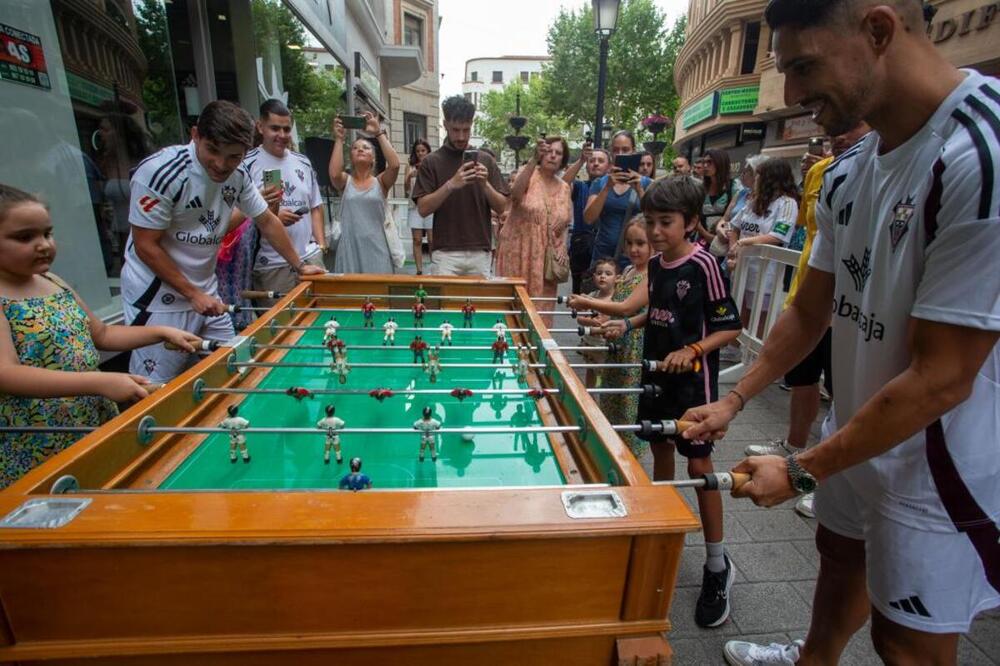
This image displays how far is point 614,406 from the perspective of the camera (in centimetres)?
299

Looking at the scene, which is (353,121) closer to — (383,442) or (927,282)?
(383,442)

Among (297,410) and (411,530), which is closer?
(411,530)

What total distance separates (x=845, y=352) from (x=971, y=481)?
0.41 m

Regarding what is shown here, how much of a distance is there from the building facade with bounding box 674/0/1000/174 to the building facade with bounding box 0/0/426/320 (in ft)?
42.7

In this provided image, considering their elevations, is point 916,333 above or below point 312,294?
above

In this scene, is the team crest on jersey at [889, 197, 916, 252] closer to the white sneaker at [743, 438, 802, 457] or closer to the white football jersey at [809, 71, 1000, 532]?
the white football jersey at [809, 71, 1000, 532]

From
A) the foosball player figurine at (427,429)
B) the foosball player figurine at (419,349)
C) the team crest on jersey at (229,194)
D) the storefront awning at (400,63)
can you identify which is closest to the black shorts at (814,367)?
the foosball player figurine at (419,349)

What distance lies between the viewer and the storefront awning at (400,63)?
624 inches

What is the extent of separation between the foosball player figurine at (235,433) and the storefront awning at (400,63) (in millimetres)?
16727

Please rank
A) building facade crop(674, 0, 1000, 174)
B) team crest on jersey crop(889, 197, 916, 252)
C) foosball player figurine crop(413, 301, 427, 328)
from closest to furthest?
1. team crest on jersey crop(889, 197, 916, 252)
2. foosball player figurine crop(413, 301, 427, 328)
3. building facade crop(674, 0, 1000, 174)

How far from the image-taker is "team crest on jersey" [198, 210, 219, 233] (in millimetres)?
2702

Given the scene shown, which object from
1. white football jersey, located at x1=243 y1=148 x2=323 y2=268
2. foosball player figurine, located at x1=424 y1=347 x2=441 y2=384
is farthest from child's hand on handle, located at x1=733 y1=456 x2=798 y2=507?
white football jersey, located at x1=243 y1=148 x2=323 y2=268

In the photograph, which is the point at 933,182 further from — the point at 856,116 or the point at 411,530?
the point at 411,530

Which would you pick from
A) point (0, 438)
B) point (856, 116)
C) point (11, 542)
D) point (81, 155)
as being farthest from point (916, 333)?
point (81, 155)
